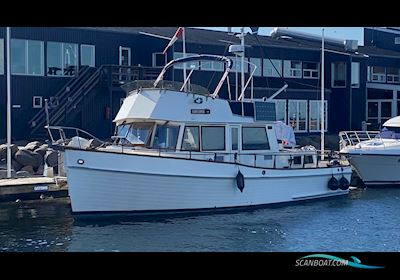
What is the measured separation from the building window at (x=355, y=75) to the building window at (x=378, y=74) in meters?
4.33

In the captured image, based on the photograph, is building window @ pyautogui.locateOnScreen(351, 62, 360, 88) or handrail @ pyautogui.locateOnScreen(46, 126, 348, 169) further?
building window @ pyautogui.locateOnScreen(351, 62, 360, 88)

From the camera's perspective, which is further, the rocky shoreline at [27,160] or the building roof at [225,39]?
the building roof at [225,39]

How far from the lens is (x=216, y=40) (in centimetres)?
3522

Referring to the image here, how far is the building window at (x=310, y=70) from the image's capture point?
39375mm

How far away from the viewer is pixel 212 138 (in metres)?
18.3

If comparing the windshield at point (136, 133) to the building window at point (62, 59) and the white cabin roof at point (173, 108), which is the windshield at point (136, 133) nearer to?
the white cabin roof at point (173, 108)

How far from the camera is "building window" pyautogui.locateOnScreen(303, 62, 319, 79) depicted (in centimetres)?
3938

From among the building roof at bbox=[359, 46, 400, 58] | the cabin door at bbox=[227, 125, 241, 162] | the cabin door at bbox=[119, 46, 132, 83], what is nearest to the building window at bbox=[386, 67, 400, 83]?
the building roof at bbox=[359, 46, 400, 58]

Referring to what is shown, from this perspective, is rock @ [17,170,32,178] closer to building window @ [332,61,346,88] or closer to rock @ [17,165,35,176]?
rock @ [17,165,35,176]

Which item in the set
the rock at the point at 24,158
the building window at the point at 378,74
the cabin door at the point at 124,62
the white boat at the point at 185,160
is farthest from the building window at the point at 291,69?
the rock at the point at 24,158

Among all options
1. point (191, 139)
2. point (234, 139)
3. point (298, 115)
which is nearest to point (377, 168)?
point (234, 139)

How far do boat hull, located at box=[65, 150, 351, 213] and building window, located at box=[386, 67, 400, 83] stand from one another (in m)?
28.8
